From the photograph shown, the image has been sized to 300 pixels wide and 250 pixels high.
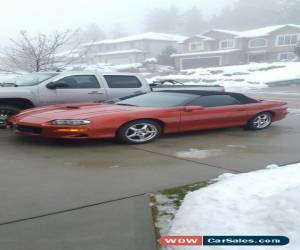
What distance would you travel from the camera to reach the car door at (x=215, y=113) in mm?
8492

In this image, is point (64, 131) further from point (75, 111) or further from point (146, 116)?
point (146, 116)

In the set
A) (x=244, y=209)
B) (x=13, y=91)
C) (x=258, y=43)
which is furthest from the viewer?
(x=258, y=43)

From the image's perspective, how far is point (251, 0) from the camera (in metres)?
126

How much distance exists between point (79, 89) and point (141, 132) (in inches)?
109

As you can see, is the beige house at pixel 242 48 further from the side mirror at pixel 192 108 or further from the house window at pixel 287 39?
the side mirror at pixel 192 108

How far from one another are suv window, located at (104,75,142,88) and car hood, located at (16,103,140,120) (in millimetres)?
2201

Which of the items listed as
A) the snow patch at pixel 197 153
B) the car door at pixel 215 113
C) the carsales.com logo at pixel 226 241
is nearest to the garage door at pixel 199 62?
the car door at pixel 215 113

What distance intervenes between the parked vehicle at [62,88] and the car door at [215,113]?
2.43 meters

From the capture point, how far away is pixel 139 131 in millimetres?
7922

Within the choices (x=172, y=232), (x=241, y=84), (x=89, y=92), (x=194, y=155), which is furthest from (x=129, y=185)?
(x=241, y=84)

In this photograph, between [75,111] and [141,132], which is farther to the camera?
[141,132]

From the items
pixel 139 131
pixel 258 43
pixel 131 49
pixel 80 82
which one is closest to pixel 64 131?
pixel 139 131

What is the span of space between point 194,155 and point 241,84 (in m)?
30.4

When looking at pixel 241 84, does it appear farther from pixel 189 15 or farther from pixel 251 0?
pixel 189 15
